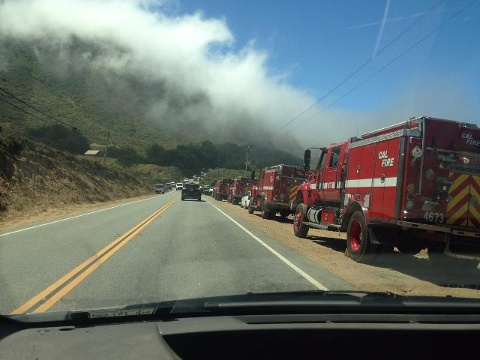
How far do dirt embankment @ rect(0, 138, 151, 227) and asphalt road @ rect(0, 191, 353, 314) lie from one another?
1062 cm

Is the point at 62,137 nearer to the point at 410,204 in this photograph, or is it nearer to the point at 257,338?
the point at 410,204

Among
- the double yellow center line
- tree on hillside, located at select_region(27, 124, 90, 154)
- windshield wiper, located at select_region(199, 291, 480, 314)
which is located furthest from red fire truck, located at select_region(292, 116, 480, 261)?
tree on hillside, located at select_region(27, 124, 90, 154)

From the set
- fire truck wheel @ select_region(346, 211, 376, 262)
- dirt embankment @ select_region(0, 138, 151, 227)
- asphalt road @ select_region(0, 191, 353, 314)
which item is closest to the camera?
asphalt road @ select_region(0, 191, 353, 314)

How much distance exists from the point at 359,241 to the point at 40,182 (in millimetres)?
31736

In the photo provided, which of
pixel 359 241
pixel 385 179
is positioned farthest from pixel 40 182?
pixel 385 179

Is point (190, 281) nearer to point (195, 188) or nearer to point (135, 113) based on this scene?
point (195, 188)

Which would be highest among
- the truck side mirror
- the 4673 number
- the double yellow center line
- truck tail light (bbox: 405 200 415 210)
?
the truck side mirror

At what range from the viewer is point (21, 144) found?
41875 mm

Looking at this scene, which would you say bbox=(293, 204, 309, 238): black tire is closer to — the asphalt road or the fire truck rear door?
the asphalt road

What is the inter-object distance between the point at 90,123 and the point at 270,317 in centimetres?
11066

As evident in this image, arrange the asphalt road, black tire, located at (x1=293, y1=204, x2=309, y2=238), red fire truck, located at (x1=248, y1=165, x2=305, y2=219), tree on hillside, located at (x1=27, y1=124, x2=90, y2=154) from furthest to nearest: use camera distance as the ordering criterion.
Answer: tree on hillside, located at (x1=27, y1=124, x2=90, y2=154) < red fire truck, located at (x1=248, y1=165, x2=305, y2=219) < black tire, located at (x1=293, y1=204, x2=309, y2=238) < the asphalt road

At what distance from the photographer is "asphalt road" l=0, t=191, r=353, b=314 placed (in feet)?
24.9

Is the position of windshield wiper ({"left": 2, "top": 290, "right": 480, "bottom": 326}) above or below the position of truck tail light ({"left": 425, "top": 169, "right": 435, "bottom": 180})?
below

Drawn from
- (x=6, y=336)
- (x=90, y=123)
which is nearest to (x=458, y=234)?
(x=6, y=336)
